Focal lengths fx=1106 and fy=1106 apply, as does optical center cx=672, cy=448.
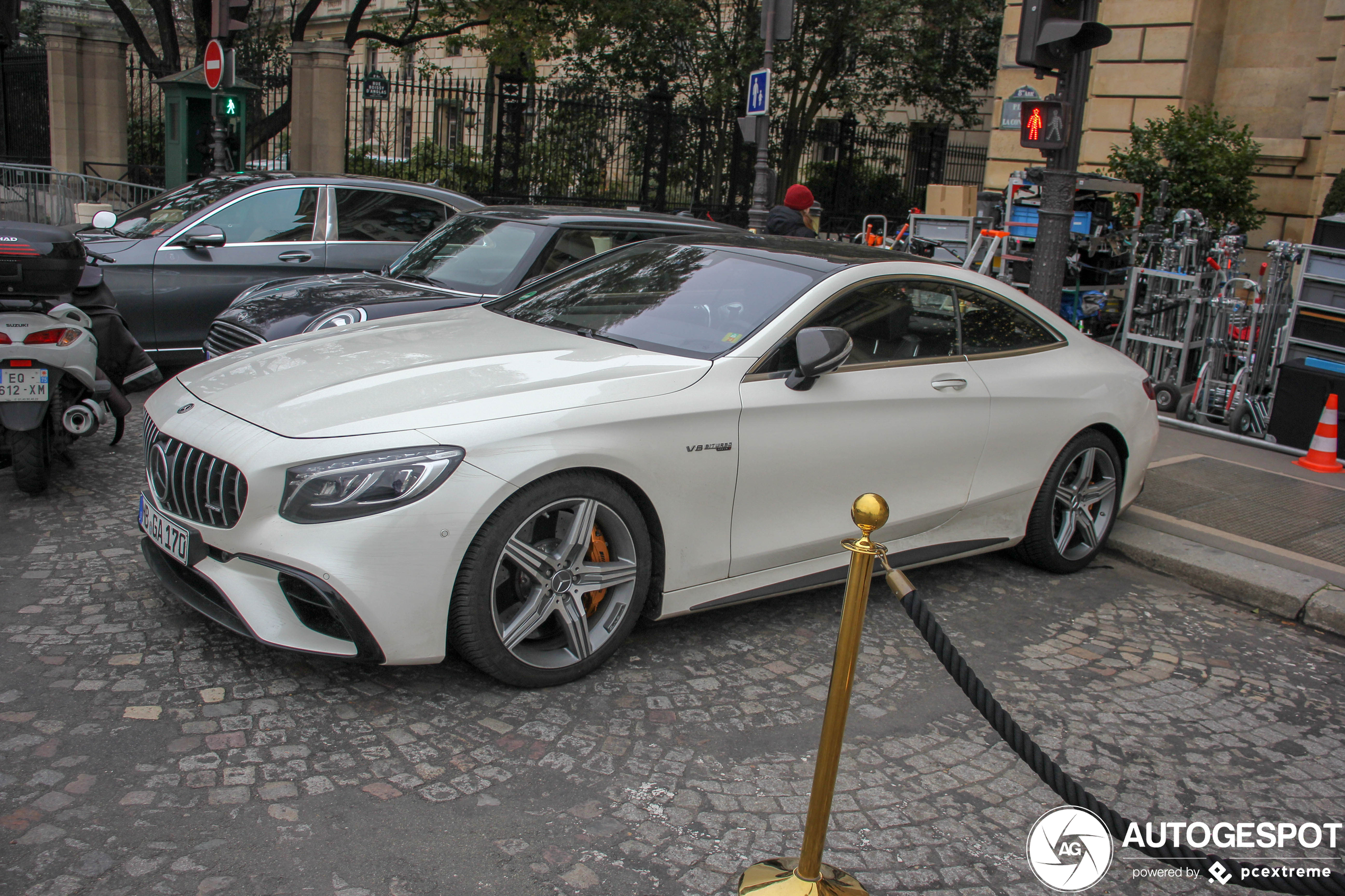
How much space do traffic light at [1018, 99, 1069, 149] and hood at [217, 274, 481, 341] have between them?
155 inches

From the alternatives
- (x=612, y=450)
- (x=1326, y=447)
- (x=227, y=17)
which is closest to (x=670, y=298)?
(x=612, y=450)

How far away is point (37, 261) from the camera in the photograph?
539 cm

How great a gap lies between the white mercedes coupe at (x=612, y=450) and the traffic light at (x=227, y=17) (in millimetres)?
9266

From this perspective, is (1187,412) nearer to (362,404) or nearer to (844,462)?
(844,462)

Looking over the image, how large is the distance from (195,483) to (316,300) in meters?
3.46

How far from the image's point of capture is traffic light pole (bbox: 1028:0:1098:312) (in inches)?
291

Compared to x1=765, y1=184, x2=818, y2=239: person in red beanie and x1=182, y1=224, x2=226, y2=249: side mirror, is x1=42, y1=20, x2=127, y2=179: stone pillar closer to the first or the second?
x1=182, y1=224, x2=226, y2=249: side mirror

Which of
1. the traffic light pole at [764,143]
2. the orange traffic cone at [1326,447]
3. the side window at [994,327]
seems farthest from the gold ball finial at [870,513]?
the traffic light pole at [764,143]

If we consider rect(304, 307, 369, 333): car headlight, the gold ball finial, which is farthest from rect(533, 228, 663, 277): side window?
the gold ball finial

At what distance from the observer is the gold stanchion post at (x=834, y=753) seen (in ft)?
8.43

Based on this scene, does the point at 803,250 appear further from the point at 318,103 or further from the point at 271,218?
the point at 318,103

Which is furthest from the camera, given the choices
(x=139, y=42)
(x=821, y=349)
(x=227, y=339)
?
(x=139, y=42)

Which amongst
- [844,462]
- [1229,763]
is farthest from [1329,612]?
[844,462]

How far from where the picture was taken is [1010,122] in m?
17.9
